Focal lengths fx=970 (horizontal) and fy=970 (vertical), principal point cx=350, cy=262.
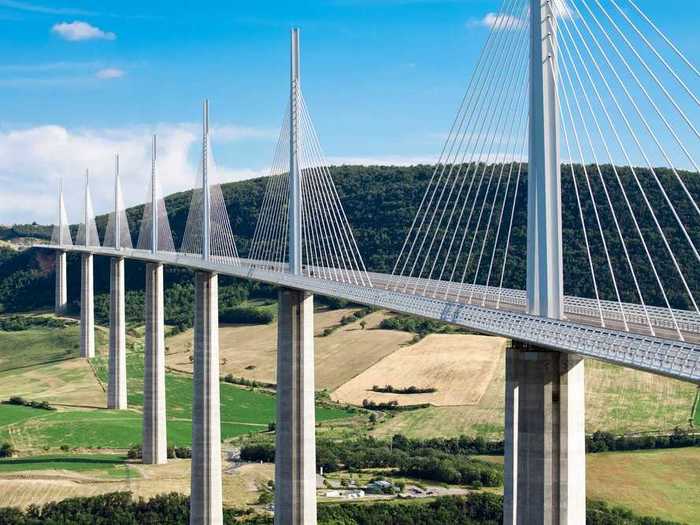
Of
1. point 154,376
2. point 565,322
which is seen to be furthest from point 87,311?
point 565,322

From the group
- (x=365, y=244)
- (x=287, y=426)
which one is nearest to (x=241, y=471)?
(x=287, y=426)

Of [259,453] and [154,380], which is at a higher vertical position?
[154,380]

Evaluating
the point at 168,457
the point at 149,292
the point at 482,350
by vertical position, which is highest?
the point at 149,292

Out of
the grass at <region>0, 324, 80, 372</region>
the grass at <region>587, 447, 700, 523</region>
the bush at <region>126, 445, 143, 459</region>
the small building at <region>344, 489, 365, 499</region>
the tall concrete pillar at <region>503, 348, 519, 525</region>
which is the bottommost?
the bush at <region>126, 445, 143, 459</region>

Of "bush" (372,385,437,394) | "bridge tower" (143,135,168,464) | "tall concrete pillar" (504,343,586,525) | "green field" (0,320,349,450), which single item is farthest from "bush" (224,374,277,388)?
"tall concrete pillar" (504,343,586,525)

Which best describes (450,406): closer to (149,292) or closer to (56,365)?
(149,292)

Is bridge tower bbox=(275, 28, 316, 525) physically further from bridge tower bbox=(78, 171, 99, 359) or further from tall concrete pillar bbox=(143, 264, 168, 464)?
bridge tower bbox=(78, 171, 99, 359)

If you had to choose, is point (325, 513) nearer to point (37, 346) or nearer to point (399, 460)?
point (399, 460)
